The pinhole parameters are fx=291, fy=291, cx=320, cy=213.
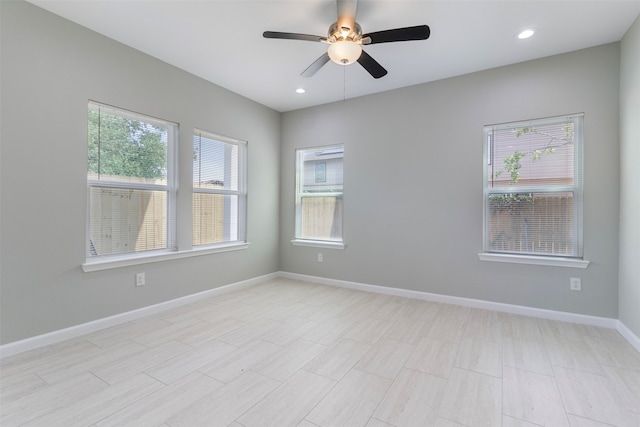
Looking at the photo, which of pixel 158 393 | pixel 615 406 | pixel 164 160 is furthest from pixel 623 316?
pixel 164 160

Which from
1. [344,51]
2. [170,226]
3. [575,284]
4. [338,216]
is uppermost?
[344,51]

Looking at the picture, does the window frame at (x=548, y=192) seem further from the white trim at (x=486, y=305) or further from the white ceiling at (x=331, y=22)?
the white ceiling at (x=331, y=22)

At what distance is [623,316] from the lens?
106 inches

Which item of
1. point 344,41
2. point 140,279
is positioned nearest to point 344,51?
point 344,41

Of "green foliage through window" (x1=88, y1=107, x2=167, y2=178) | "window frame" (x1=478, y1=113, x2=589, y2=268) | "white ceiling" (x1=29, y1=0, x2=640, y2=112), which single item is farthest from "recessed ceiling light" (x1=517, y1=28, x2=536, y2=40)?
"green foliage through window" (x1=88, y1=107, x2=167, y2=178)

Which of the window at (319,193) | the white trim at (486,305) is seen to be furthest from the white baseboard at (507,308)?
the window at (319,193)

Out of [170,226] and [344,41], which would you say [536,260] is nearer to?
[344,41]

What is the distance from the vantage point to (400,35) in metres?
2.12

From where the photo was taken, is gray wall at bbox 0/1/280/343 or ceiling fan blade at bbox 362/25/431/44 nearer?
ceiling fan blade at bbox 362/25/431/44

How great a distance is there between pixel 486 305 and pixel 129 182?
4.14m

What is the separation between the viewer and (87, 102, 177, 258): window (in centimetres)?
277

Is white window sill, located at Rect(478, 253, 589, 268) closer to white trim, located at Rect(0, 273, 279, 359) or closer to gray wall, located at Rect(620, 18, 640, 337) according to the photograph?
gray wall, located at Rect(620, 18, 640, 337)

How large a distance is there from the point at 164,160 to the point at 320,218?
7.58 feet

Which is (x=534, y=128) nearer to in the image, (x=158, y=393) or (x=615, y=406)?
(x=615, y=406)
